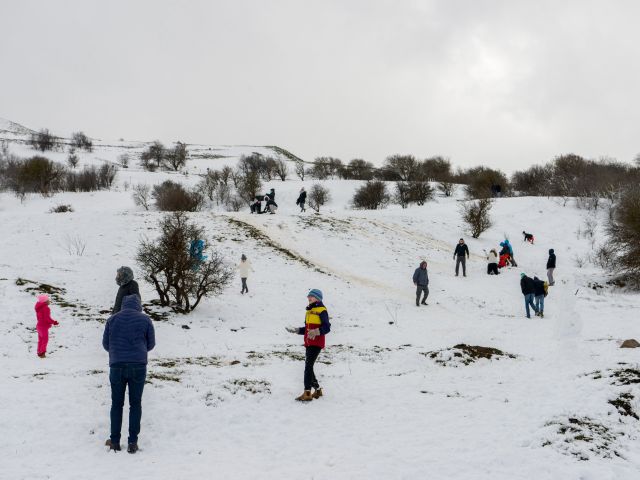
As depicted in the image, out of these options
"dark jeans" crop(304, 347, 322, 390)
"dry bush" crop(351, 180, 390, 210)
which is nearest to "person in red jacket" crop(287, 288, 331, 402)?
"dark jeans" crop(304, 347, 322, 390)

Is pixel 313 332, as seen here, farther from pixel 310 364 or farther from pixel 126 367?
pixel 126 367

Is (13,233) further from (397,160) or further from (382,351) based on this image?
(397,160)

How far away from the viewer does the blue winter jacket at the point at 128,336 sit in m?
5.83

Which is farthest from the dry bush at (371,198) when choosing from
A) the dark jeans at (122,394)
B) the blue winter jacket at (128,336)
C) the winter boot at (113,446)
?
the winter boot at (113,446)

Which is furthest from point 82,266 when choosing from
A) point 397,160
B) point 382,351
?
point 397,160

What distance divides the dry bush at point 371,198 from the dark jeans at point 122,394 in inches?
2022

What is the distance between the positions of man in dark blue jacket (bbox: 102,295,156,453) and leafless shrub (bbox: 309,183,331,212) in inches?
1976

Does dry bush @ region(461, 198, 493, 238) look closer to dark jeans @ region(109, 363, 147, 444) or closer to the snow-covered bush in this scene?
the snow-covered bush

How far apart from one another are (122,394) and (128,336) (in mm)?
817

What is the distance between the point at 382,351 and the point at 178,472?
Result: 7627 mm

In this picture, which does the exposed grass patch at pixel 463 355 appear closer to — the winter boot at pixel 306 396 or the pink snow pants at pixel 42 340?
the winter boot at pixel 306 396

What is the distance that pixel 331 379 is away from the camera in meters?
9.48

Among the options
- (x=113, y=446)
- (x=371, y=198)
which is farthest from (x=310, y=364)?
(x=371, y=198)

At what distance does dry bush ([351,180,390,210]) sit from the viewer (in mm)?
56969
